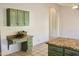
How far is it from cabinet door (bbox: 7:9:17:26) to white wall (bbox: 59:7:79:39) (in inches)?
24.4

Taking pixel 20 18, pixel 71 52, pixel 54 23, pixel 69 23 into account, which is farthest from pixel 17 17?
pixel 71 52

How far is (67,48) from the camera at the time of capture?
1.34 metres

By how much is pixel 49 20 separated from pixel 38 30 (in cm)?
21

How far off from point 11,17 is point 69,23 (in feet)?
2.57

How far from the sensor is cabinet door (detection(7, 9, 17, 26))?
1314 millimetres

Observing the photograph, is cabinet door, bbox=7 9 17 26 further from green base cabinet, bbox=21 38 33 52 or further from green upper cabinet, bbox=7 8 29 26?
green base cabinet, bbox=21 38 33 52

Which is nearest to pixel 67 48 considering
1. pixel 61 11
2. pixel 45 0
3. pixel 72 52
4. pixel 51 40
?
pixel 72 52

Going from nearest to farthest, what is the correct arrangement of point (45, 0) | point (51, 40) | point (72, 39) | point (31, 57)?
point (45, 0), point (31, 57), point (72, 39), point (51, 40)

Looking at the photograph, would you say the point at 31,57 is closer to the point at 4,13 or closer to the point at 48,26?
the point at 48,26

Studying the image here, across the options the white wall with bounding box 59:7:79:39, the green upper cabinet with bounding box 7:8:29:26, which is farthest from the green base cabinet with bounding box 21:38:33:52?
the white wall with bounding box 59:7:79:39

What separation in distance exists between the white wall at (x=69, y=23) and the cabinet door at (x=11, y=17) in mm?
619

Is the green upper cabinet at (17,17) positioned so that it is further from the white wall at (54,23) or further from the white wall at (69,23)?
the white wall at (69,23)

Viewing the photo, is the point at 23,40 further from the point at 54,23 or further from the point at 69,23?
the point at 69,23

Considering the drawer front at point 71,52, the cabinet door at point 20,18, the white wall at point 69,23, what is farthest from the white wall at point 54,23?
the cabinet door at point 20,18
